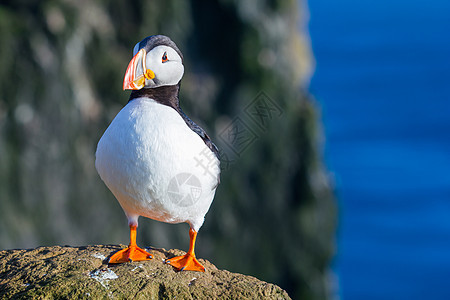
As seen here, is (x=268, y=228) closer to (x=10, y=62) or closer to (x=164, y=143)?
(x=10, y=62)

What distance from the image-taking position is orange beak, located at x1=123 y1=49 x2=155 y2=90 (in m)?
5.05

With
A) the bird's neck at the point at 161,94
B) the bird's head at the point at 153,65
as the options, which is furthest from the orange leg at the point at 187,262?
the bird's head at the point at 153,65

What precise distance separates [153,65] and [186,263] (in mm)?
1776

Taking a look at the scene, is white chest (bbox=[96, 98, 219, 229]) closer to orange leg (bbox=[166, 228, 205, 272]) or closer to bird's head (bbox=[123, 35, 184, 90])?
bird's head (bbox=[123, 35, 184, 90])

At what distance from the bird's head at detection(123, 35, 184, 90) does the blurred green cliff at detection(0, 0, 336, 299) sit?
8670 millimetres

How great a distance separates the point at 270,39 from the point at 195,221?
12646mm

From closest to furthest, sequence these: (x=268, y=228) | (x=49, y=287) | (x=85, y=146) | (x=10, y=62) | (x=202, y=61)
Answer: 1. (x=49, y=287)
2. (x=10, y=62)
3. (x=85, y=146)
4. (x=202, y=61)
5. (x=268, y=228)

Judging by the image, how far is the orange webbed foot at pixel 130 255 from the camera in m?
5.53

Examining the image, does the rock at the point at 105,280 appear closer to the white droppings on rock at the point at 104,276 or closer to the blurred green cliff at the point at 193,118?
the white droppings on rock at the point at 104,276

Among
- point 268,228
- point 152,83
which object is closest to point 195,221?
point 152,83

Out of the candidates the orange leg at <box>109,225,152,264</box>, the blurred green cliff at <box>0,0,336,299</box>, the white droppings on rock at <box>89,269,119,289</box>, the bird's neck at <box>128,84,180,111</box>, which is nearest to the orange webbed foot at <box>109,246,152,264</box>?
the orange leg at <box>109,225,152,264</box>

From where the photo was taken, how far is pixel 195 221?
5684mm

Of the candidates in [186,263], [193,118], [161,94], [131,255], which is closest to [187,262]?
[186,263]

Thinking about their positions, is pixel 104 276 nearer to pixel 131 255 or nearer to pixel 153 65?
A: pixel 131 255
